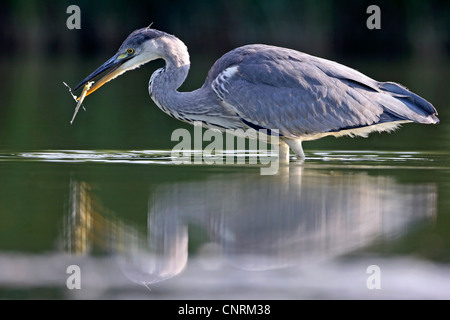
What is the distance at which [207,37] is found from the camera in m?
26.7

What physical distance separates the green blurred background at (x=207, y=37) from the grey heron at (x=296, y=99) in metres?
7.58

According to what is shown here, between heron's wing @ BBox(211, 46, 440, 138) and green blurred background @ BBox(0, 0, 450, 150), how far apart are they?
7.76 metres

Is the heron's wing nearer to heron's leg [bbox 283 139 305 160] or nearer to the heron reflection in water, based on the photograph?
heron's leg [bbox 283 139 305 160]

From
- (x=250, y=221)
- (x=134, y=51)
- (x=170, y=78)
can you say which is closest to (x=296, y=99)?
(x=170, y=78)

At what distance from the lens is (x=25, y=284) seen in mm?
4777

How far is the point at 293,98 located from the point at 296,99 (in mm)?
32

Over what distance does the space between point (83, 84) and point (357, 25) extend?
1821 centimetres

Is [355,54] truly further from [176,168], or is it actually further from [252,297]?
[252,297]

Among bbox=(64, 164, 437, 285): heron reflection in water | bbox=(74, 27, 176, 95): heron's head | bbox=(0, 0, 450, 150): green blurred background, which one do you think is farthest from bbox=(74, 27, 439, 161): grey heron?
bbox=(0, 0, 450, 150): green blurred background

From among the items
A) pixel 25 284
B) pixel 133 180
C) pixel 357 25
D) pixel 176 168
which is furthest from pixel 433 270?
pixel 357 25

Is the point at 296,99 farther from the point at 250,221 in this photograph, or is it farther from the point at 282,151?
the point at 250,221

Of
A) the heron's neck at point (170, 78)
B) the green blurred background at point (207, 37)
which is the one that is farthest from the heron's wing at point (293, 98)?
the green blurred background at point (207, 37)

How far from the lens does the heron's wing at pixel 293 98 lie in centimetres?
918

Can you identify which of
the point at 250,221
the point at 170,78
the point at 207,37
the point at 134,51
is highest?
the point at 207,37
